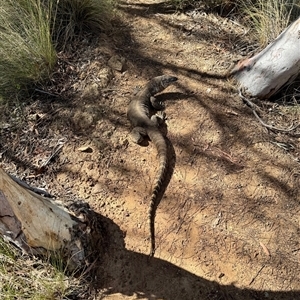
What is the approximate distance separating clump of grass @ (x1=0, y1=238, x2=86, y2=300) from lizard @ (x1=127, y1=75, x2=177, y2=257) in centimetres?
86

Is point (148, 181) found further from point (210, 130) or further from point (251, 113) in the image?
point (251, 113)

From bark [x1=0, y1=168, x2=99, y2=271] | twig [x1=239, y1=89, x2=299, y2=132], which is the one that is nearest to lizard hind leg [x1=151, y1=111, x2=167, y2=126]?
twig [x1=239, y1=89, x2=299, y2=132]

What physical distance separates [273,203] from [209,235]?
0.71 m

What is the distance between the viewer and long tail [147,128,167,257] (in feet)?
12.4

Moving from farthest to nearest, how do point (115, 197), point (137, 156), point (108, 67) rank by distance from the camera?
point (108, 67) → point (137, 156) → point (115, 197)

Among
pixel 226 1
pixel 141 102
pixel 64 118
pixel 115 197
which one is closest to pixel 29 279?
pixel 115 197

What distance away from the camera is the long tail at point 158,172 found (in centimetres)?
379

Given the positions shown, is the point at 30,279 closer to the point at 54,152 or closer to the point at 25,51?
the point at 54,152

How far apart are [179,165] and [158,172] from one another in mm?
251

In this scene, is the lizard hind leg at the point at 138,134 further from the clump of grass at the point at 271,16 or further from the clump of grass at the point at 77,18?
the clump of grass at the point at 271,16

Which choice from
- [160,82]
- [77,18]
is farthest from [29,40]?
[160,82]

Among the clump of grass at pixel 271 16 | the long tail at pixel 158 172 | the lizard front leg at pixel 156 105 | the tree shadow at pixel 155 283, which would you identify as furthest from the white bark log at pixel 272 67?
the tree shadow at pixel 155 283

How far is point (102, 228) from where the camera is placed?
375 cm

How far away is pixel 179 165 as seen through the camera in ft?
13.9
